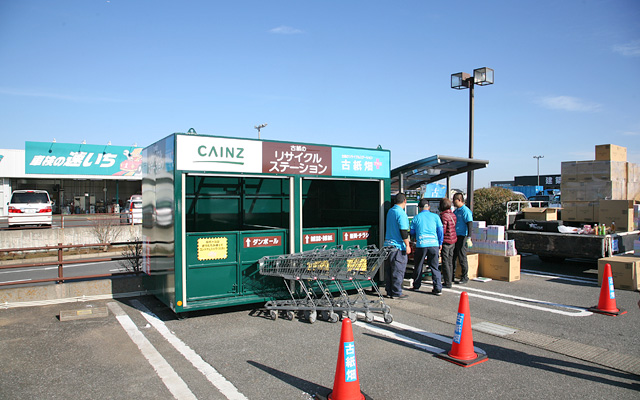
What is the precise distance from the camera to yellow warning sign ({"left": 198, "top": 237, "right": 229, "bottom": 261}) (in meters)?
6.93

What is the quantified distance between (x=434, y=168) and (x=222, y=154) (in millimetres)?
5607

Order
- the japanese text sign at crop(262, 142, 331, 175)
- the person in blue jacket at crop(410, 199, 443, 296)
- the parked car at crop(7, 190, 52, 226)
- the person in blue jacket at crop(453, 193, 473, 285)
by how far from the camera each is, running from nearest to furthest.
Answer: the japanese text sign at crop(262, 142, 331, 175)
the person in blue jacket at crop(410, 199, 443, 296)
the person in blue jacket at crop(453, 193, 473, 285)
the parked car at crop(7, 190, 52, 226)

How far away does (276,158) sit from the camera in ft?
24.6

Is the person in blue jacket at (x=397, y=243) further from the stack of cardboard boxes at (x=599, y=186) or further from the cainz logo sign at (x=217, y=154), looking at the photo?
the stack of cardboard boxes at (x=599, y=186)

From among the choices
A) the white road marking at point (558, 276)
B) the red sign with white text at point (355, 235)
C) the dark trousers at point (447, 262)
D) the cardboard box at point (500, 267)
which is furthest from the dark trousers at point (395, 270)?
the white road marking at point (558, 276)

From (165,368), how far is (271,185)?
19.6 feet

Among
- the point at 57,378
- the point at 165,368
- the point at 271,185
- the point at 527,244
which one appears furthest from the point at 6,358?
the point at 527,244

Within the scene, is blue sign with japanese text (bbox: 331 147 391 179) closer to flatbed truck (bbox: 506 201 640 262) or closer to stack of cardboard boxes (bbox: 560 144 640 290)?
flatbed truck (bbox: 506 201 640 262)

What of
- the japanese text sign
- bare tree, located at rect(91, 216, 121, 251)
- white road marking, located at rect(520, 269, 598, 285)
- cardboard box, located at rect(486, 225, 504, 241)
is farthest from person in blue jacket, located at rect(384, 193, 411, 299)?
bare tree, located at rect(91, 216, 121, 251)

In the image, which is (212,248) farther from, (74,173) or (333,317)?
(74,173)

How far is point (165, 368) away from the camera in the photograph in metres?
4.97

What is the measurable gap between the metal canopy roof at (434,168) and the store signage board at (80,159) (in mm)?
28395

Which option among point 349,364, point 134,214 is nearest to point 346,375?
point 349,364

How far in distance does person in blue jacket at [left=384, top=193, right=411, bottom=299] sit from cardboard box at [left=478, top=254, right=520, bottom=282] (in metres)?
3.18
